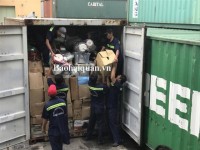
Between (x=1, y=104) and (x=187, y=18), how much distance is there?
381 cm

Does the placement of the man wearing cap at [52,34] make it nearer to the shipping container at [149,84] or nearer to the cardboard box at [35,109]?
the shipping container at [149,84]

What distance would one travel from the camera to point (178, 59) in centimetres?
451

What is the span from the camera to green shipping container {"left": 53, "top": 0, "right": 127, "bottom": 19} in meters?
9.70

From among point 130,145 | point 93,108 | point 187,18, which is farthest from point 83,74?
point 187,18

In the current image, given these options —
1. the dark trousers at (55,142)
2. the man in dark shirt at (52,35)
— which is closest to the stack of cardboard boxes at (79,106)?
the man in dark shirt at (52,35)

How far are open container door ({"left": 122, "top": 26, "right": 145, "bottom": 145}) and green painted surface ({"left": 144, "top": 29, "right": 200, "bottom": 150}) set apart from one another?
0.56 feet

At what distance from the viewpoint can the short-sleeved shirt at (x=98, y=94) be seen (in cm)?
630

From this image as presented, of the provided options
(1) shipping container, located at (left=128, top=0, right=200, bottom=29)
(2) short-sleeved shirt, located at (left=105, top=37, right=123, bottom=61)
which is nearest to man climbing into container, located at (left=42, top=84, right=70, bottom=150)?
(2) short-sleeved shirt, located at (left=105, top=37, right=123, bottom=61)

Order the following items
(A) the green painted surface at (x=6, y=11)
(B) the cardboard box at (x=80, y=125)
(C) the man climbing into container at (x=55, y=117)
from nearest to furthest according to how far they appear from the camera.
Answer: (C) the man climbing into container at (x=55, y=117)
(B) the cardboard box at (x=80, y=125)
(A) the green painted surface at (x=6, y=11)

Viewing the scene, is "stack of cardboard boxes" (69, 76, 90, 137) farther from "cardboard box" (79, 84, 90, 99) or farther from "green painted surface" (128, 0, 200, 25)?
"green painted surface" (128, 0, 200, 25)

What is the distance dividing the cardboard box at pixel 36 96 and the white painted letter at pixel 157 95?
7.68ft

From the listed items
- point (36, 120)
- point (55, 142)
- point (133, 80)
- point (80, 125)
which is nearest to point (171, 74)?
point (133, 80)

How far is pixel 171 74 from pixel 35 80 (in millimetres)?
2889

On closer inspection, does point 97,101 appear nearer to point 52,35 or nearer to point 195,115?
point 52,35
